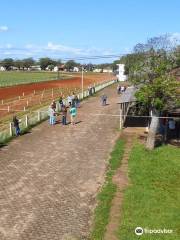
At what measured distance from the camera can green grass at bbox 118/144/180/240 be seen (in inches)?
479

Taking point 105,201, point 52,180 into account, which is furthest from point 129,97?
point 105,201

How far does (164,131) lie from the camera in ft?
79.0

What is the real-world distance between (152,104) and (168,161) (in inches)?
125

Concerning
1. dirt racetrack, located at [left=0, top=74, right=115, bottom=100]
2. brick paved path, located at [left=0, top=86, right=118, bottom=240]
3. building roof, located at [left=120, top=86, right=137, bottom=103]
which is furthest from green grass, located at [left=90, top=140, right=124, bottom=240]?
dirt racetrack, located at [left=0, top=74, right=115, bottom=100]

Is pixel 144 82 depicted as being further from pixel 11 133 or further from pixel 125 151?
pixel 11 133

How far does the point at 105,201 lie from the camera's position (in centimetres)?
1416

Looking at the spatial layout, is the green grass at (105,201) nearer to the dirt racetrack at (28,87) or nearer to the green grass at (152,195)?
the green grass at (152,195)

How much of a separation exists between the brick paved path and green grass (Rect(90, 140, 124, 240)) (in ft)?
0.80

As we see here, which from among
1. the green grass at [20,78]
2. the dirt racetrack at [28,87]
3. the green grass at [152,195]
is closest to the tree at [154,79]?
the green grass at [152,195]

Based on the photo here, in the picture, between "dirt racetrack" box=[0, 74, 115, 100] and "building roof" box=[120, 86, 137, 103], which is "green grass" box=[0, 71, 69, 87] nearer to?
"dirt racetrack" box=[0, 74, 115, 100]

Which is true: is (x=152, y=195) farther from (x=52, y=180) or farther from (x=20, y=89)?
(x=20, y=89)

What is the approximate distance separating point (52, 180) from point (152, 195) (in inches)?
152

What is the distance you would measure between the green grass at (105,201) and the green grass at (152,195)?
0.49 m

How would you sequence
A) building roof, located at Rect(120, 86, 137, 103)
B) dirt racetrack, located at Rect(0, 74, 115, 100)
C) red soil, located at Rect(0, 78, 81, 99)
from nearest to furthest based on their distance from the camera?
building roof, located at Rect(120, 86, 137, 103)
red soil, located at Rect(0, 78, 81, 99)
dirt racetrack, located at Rect(0, 74, 115, 100)
